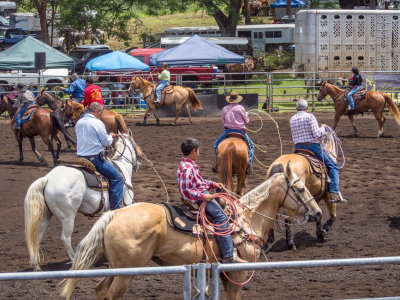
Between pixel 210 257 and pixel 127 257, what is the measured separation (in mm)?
832

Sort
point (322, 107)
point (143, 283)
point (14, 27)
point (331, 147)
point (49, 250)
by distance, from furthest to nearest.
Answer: point (14, 27), point (322, 107), point (331, 147), point (49, 250), point (143, 283)

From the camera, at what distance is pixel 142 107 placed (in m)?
27.7

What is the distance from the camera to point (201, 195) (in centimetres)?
726

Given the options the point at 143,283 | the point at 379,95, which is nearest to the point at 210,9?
the point at 379,95

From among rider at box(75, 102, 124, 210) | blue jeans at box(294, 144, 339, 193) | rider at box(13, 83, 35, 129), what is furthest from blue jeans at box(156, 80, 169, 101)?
rider at box(75, 102, 124, 210)

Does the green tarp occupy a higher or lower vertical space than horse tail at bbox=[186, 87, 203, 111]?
higher

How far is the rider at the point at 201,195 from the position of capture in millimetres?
7262

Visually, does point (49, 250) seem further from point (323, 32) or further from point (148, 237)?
point (323, 32)

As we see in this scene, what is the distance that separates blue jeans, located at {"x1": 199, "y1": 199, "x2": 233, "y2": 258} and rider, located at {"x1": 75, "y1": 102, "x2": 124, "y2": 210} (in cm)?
259

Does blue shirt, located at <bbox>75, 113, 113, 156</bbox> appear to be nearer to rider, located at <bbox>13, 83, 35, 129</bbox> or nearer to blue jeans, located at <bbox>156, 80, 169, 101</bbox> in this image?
rider, located at <bbox>13, 83, 35, 129</bbox>

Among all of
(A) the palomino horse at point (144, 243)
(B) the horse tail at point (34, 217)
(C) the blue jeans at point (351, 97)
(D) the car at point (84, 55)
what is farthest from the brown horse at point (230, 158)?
(D) the car at point (84, 55)

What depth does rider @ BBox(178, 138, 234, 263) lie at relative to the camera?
7262 mm

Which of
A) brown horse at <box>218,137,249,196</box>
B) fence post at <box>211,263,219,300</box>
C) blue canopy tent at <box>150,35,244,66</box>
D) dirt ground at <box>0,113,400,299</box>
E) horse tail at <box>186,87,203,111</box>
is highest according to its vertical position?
blue canopy tent at <box>150,35,244,66</box>

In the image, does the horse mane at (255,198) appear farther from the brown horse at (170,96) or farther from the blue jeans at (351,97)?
the brown horse at (170,96)
